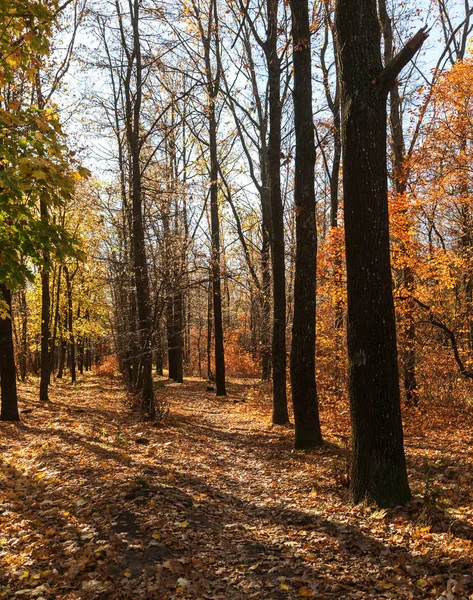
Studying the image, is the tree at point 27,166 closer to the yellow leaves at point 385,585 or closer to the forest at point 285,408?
the forest at point 285,408

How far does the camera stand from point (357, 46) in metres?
4.96

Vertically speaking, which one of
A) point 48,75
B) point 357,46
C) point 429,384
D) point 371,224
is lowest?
point 429,384

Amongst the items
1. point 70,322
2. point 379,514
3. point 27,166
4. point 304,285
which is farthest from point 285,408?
point 70,322

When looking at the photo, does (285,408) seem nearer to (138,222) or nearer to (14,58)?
(138,222)

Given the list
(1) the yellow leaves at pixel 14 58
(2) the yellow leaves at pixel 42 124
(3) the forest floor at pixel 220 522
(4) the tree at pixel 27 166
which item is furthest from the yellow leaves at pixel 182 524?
(1) the yellow leaves at pixel 14 58

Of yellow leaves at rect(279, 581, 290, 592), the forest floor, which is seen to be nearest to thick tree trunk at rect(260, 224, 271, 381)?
the forest floor

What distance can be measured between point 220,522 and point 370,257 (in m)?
3.68

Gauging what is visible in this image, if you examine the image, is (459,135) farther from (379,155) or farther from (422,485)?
(422,485)

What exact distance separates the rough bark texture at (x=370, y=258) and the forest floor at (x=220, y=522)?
0.67 meters

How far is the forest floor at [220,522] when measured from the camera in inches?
151

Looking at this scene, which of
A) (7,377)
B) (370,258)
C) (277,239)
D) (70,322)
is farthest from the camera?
(70,322)

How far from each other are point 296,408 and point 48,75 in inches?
502

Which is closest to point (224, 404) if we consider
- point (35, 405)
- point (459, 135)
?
point (35, 405)

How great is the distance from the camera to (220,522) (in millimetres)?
5297
